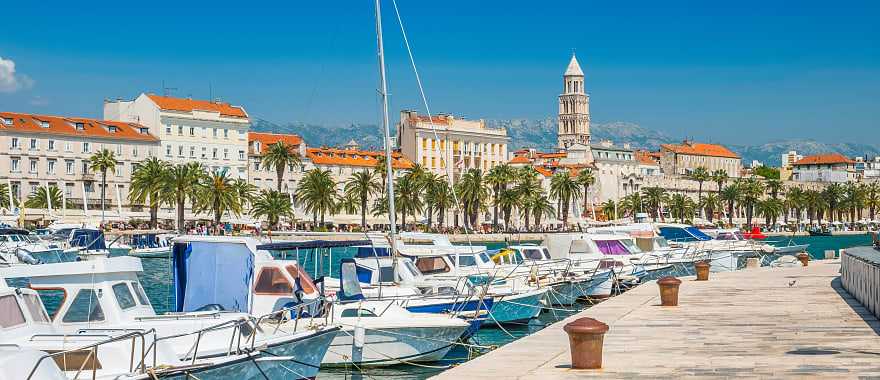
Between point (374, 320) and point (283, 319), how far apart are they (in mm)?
3757

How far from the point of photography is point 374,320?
2877 cm

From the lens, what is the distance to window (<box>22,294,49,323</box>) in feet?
65.0

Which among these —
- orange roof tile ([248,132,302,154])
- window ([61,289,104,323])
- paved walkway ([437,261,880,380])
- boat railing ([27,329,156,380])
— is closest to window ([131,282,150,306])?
window ([61,289,104,323])

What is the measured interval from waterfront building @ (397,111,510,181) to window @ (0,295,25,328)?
487 ft

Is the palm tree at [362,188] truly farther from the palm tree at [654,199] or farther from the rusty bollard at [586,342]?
the rusty bollard at [586,342]

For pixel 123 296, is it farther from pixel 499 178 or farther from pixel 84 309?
pixel 499 178

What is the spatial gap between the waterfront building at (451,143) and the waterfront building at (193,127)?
29.9 m

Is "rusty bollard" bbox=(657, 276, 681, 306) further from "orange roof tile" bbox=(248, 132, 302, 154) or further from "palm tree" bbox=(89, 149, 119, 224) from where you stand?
"orange roof tile" bbox=(248, 132, 302, 154)

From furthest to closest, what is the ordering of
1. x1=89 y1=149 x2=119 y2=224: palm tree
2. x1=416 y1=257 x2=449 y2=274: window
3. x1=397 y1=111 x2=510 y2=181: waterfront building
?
x1=397 y1=111 x2=510 y2=181: waterfront building < x1=89 y1=149 x2=119 y2=224: palm tree < x1=416 y1=257 x2=449 y2=274: window

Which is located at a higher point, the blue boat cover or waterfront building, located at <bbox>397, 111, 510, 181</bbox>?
waterfront building, located at <bbox>397, 111, 510, 181</bbox>

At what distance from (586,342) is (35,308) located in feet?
30.6

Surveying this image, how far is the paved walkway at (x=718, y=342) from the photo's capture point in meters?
19.3

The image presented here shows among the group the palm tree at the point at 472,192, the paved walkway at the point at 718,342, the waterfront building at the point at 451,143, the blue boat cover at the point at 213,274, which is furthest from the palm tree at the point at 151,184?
the blue boat cover at the point at 213,274

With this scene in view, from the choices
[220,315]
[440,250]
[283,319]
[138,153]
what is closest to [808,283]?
[440,250]
